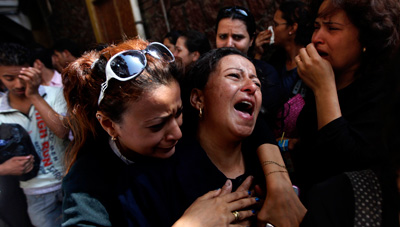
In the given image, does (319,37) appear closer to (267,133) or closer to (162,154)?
(267,133)

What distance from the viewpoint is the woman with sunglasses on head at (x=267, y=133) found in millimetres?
1256

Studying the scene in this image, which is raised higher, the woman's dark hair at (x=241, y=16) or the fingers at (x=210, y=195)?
the woman's dark hair at (x=241, y=16)

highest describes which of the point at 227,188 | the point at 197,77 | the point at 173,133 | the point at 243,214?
the point at 197,77

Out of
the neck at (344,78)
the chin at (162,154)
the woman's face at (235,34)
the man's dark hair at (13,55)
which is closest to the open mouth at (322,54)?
the neck at (344,78)

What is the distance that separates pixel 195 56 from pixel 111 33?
3278 mm

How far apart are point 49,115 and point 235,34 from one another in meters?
1.99

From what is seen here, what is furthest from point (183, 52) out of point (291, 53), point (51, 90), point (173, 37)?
point (51, 90)

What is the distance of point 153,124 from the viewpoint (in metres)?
1.30

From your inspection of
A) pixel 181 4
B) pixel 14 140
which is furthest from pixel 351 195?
pixel 181 4

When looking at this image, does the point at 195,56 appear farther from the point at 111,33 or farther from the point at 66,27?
the point at 66,27

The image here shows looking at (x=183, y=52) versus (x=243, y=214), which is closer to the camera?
Answer: (x=243, y=214)

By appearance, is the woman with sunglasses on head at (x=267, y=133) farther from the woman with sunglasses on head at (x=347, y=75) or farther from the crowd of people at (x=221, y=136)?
the woman with sunglasses on head at (x=347, y=75)

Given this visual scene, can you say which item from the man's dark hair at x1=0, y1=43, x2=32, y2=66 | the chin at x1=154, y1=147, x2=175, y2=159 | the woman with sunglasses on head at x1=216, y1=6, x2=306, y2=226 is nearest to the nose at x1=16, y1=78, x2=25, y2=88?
the man's dark hair at x1=0, y1=43, x2=32, y2=66

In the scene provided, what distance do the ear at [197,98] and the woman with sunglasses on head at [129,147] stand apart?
0.19m
